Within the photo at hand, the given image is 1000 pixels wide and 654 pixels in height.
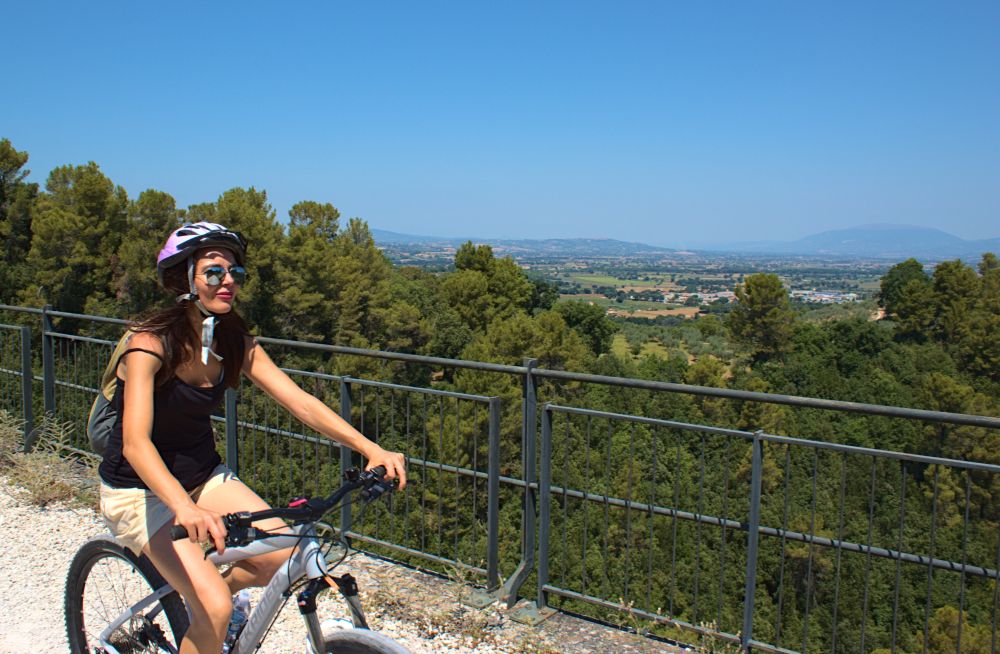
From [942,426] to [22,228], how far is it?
164 ft

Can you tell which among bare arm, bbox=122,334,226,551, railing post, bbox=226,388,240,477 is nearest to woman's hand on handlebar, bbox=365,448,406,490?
bare arm, bbox=122,334,226,551

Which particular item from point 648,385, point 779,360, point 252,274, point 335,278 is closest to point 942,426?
point 648,385

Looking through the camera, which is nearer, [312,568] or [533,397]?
[312,568]

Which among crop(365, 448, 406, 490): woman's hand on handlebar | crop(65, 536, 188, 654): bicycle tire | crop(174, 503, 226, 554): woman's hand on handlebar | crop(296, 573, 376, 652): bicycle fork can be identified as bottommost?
crop(65, 536, 188, 654): bicycle tire

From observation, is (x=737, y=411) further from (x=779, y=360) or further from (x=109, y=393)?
(x=109, y=393)

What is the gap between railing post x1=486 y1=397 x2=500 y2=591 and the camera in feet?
14.4

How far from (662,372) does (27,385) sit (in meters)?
64.4

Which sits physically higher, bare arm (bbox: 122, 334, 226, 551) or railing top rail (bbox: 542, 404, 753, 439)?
bare arm (bbox: 122, 334, 226, 551)

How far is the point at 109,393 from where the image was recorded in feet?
8.16

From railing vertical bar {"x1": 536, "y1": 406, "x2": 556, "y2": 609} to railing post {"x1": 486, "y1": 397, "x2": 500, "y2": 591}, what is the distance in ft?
0.81

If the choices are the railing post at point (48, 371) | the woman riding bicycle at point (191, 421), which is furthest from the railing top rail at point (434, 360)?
the railing post at point (48, 371)

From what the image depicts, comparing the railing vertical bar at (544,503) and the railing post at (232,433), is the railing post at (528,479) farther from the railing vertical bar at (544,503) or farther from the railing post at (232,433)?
the railing post at (232,433)

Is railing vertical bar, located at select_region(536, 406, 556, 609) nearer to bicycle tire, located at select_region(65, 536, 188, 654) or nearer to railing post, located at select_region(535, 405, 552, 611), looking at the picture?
railing post, located at select_region(535, 405, 552, 611)

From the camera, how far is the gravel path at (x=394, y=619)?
3.93 m
